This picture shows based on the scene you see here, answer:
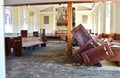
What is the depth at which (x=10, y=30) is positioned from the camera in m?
11.3

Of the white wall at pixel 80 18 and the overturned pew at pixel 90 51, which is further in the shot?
the white wall at pixel 80 18

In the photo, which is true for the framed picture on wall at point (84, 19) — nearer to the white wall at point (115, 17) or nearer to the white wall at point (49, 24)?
the white wall at point (49, 24)

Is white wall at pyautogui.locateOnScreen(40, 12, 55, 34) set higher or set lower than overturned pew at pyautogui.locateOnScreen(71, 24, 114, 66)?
higher

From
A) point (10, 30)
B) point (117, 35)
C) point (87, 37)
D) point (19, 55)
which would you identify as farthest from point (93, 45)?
point (10, 30)

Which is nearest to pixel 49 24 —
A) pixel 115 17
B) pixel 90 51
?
pixel 115 17

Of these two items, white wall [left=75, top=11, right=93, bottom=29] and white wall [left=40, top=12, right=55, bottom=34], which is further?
white wall [left=40, top=12, right=55, bottom=34]

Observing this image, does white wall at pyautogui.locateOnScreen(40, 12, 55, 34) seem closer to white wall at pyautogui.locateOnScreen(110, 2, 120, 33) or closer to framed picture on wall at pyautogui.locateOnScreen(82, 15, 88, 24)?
framed picture on wall at pyautogui.locateOnScreen(82, 15, 88, 24)

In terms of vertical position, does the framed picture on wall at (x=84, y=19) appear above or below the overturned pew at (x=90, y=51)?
above

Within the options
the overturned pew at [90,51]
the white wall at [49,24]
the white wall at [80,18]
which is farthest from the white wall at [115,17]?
the white wall at [49,24]

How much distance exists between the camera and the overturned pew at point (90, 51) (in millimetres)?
4871

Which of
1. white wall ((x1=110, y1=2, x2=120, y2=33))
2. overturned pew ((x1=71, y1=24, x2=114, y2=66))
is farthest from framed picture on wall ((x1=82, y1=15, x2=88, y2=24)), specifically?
overturned pew ((x1=71, y1=24, x2=114, y2=66))

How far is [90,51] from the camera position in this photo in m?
5.07

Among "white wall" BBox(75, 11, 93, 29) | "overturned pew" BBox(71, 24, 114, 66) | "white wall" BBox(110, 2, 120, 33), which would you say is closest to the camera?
"overturned pew" BBox(71, 24, 114, 66)

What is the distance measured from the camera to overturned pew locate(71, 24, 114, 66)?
16.0 ft
